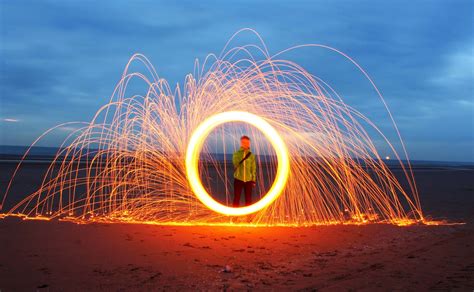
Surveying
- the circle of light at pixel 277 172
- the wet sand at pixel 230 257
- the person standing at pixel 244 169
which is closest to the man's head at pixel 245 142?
the person standing at pixel 244 169

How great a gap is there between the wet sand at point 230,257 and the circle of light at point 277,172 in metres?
0.38

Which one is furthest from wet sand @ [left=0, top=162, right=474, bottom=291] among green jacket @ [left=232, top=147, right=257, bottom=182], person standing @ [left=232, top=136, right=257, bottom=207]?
green jacket @ [left=232, top=147, right=257, bottom=182]

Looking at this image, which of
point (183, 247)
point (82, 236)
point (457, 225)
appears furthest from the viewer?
point (457, 225)

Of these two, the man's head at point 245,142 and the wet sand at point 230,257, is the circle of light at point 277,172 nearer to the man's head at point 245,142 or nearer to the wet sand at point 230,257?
the wet sand at point 230,257

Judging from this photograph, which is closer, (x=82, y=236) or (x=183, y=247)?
(x=183, y=247)

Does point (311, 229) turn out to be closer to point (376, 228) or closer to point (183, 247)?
point (376, 228)

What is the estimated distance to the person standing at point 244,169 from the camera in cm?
884

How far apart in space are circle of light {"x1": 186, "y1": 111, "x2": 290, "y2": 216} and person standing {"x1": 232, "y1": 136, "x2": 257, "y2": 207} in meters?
0.67

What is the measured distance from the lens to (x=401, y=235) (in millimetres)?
7855

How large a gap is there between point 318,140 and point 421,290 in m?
4.41

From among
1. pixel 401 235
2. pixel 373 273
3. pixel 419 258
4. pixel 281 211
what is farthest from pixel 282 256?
pixel 281 211

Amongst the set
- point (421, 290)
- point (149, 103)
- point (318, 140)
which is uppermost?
point (149, 103)

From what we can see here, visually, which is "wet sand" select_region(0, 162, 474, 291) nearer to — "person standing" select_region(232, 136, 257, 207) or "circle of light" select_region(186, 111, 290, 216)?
"circle of light" select_region(186, 111, 290, 216)

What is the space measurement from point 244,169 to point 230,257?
298 cm
